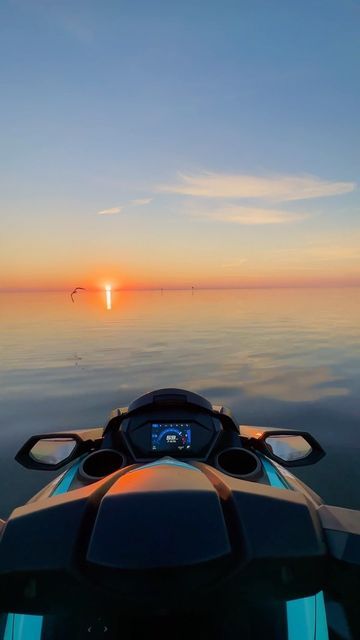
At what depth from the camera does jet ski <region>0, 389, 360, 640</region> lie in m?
0.91

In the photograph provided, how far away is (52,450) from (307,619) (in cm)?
276

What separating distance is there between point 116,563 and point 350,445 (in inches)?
281

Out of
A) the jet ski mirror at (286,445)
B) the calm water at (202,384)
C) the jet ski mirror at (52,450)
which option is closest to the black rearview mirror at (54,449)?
the jet ski mirror at (52,450)

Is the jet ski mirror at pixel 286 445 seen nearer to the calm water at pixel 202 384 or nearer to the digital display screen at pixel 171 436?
the digital display screen at pixel 171 436

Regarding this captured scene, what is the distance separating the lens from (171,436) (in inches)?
126

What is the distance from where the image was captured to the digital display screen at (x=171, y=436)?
10.4ft

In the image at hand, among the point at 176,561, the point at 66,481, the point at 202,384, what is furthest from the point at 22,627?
the point at 202,384

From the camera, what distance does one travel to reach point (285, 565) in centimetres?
94

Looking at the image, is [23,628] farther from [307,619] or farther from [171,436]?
[171,436]

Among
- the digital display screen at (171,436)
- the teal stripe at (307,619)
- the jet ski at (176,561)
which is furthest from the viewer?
the digital display screen at (171,436)

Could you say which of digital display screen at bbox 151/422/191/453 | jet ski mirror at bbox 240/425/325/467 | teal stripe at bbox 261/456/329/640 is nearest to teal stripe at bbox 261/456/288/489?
jet ski mirror at bbox 240/425/325/467

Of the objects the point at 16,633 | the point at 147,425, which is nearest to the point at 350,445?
the point at 147,425

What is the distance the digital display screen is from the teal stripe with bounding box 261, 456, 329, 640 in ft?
6.06

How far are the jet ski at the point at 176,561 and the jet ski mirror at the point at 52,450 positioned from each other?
202 cm
